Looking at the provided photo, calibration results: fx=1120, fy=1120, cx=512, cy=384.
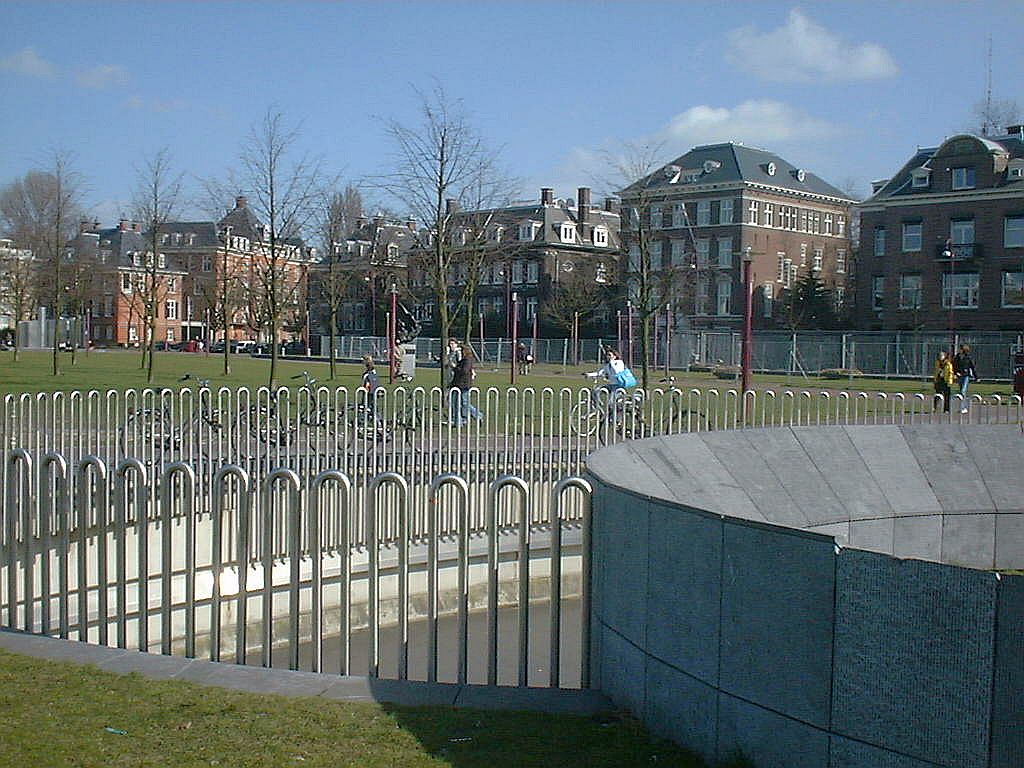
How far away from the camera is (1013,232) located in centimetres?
5850

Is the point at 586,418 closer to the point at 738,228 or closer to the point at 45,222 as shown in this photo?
the point at 45,222

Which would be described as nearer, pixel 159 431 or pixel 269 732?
pixel 269 732

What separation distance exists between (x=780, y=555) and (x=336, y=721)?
233cm

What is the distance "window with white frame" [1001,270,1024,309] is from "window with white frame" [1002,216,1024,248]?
5.10 feet

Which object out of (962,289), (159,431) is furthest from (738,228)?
(159,431)

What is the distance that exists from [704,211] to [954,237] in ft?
61.0

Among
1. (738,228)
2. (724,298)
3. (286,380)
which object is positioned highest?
(738,228)

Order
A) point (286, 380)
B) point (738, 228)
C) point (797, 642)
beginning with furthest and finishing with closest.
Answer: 1. point (738, 228)
2. point (286, 380)
3. point (797, 642)

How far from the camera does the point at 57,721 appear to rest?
17.9 feet

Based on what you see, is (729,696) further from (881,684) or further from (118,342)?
(118,342)


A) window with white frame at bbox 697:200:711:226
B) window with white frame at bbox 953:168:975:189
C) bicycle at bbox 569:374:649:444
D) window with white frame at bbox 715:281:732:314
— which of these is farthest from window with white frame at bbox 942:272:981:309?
bicycle at bbox 569:374:649:444

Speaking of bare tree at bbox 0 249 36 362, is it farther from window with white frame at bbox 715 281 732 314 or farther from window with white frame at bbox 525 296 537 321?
window with white frame at bbox 715 281 732 314

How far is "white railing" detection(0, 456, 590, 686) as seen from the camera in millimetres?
6574

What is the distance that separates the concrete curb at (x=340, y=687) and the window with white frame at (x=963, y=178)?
5989 centimetres
